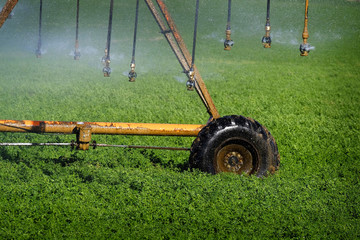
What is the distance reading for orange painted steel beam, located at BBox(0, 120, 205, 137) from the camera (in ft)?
21.4

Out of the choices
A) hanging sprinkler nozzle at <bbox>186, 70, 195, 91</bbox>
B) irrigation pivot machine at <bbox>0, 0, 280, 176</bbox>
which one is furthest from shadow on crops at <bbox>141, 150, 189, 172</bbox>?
hanging sprinkler nozzle at <bbox>186, 70, 195, 91</bbox>

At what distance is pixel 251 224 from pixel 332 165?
2.82 meters

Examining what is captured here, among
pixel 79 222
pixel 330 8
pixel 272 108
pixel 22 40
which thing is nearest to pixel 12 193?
pixel 79 222

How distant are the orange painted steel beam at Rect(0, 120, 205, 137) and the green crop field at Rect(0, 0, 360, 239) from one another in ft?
1.42

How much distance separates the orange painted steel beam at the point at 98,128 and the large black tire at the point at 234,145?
44 centimetres

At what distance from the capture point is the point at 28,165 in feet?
22.2

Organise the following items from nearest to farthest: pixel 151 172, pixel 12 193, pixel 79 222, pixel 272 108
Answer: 1. pixel 79 222
2. pixel 12 193
3. pixel 151 172
4. pixel 272 108

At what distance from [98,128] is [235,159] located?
5.46 feet

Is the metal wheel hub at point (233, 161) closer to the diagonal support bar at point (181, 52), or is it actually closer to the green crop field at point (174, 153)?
the green crop field at point (174, 153)

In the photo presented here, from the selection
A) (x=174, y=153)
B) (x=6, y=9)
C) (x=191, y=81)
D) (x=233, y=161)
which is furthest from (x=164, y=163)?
(x=6, y=9)

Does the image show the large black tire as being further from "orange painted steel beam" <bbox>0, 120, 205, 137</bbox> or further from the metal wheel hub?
"orange painted steel beam" <bbox>0, 120, 205, 137</bbox>

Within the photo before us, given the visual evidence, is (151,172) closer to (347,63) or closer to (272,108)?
(272,108)

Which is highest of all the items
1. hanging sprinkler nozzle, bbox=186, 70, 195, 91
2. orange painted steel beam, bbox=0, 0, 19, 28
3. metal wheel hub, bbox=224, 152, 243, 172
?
orange painted steel beam, bbox=0, 0, 19, 28

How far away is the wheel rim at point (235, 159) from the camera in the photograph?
258 inches
